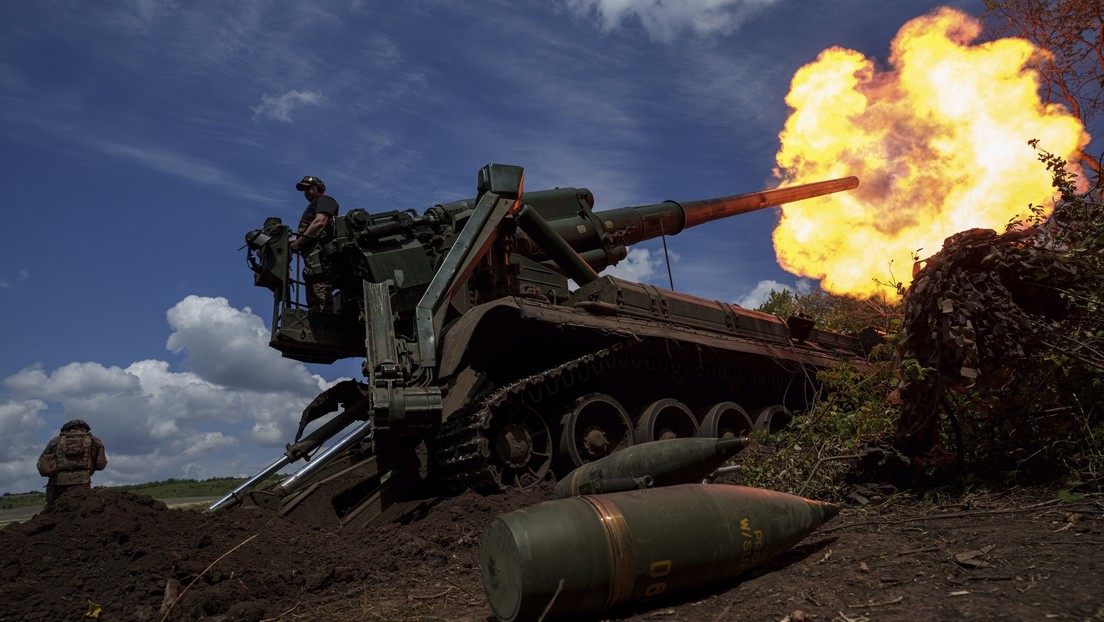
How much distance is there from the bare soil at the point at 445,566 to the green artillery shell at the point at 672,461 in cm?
89

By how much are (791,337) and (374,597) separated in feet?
34.6

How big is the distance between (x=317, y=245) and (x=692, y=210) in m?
8.10

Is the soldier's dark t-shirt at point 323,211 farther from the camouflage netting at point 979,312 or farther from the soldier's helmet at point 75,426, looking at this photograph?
the camouflage netting at point 979,312

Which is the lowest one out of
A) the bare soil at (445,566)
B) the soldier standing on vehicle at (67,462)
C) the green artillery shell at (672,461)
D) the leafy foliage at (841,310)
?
the bare soil at (445,566)

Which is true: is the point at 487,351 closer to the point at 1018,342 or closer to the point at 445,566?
the point at 445,566

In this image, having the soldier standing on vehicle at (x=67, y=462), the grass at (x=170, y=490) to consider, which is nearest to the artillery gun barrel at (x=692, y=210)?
the soldier standing on vehicle at (x=67, y=462)

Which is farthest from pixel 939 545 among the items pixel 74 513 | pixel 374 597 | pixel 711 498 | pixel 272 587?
pixel 74 513

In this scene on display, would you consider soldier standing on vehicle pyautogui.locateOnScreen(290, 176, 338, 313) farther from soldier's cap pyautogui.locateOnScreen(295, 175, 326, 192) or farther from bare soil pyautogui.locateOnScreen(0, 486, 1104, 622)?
bare soil pyautogui.locateOnScreen(0, 486, 1104, 622)

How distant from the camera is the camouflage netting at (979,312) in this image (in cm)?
738

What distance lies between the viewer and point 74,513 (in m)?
7.72

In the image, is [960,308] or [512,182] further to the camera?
[512,182]

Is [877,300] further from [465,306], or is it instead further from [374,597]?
[374,597]

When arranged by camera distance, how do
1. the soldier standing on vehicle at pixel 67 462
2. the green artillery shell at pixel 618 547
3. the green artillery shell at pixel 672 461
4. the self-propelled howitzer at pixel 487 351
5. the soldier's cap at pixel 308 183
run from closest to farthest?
the green artillery shell at pixel 618 547, the green artillery shell at pixel 672 461, the self-propelled howitzer at pixel 487 351, the soldier standing on vehicle at pixel 67 462, the soldier's cap at pixel 308 183

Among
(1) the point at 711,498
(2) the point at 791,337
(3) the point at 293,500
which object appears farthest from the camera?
(2) the point at 791,337
